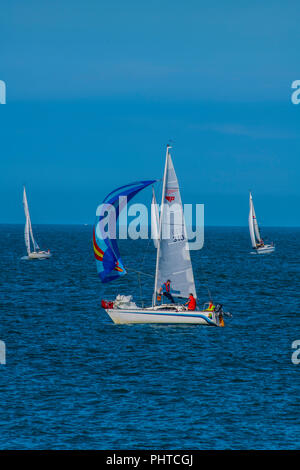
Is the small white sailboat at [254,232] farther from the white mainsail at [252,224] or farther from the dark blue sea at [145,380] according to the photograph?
the dark blue sea at [145,380]

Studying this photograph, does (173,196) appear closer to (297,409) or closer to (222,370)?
(222,370)

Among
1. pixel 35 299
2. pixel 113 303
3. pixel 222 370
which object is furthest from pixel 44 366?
pixel 35 299

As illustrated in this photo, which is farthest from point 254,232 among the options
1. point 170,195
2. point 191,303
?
point 191,303

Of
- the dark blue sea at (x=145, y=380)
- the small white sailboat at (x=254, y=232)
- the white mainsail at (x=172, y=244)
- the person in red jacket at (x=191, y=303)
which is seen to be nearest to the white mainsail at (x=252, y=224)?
the small white sailboat at (x=254, y=232)

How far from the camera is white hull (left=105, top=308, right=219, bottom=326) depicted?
140 ft

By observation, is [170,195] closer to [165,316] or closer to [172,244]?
[172,244]

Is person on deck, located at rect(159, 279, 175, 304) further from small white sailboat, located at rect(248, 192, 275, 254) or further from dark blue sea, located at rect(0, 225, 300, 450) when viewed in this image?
small white sailboat, located at rect(248, 192, 275, 254)

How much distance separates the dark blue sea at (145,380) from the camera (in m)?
24.2

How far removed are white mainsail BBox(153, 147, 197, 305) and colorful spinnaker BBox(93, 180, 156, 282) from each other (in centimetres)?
140

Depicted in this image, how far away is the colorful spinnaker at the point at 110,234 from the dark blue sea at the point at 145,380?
3.55 meters

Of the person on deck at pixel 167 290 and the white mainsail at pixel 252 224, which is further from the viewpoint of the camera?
the white mainsail at pixel 252 224

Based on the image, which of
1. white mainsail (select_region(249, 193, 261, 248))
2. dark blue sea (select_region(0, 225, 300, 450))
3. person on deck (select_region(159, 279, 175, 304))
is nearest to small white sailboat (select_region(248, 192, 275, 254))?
white mainsail (select_region(249, 193, 261, 248))

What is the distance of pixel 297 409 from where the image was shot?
2700cm
